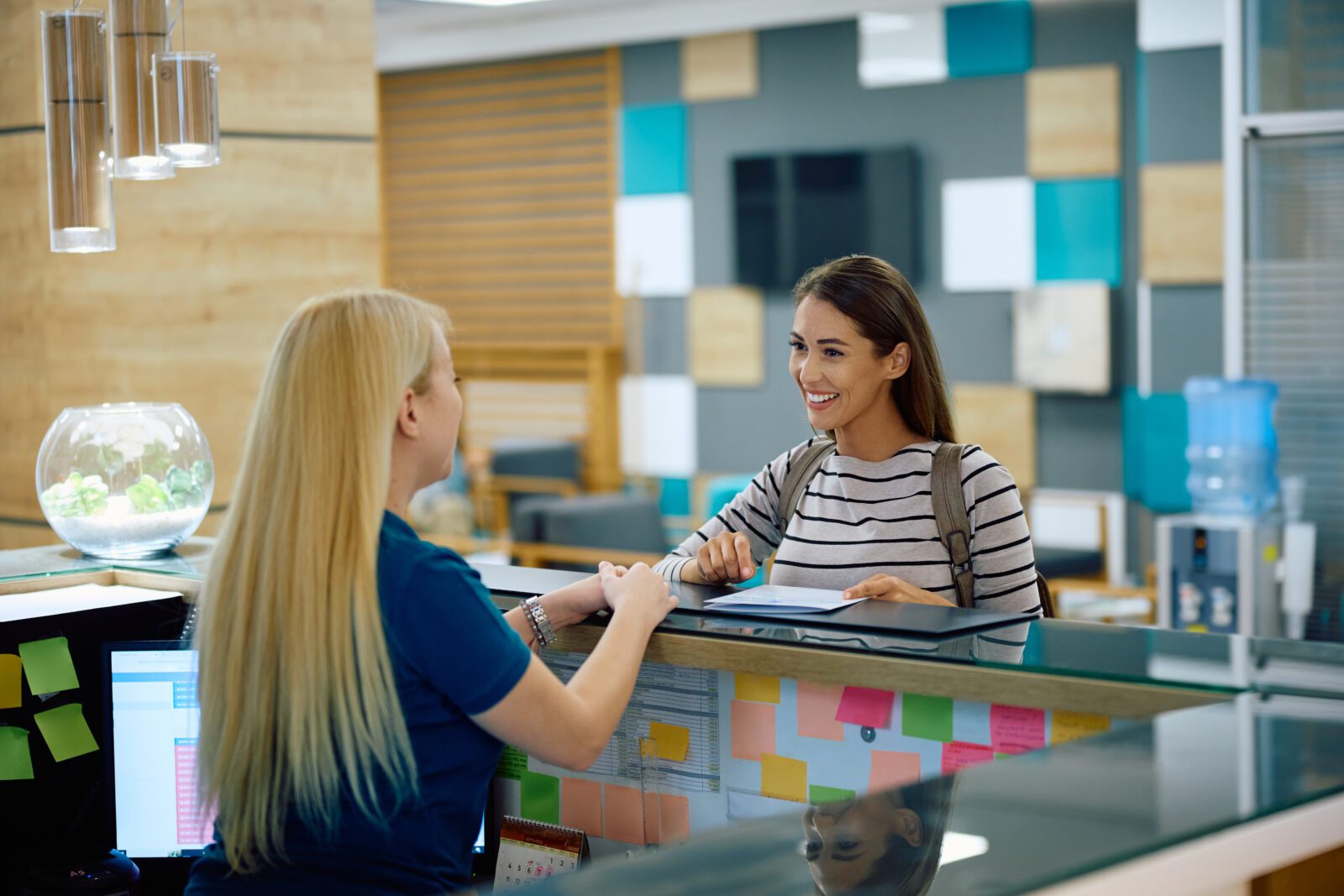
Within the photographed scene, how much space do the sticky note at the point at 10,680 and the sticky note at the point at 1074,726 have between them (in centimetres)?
168

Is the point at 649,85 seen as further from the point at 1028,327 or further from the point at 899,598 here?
the point at 899,598

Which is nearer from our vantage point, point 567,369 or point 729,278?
point 729,278

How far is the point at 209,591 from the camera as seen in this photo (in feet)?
5.46

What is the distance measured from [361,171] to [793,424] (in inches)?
164

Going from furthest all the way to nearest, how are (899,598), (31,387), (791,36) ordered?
(791,36)
(31,387)
(899,598)

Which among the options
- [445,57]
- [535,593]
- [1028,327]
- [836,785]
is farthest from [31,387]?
[445,57]

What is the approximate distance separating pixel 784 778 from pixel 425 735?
1.77ft

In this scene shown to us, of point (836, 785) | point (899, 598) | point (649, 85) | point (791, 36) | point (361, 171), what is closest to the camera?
point (836, 785)

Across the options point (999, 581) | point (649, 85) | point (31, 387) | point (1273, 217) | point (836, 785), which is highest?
point (649, 85)

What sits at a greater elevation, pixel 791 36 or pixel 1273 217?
pixel 791 36

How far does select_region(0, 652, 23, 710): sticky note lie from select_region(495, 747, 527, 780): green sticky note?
846mm

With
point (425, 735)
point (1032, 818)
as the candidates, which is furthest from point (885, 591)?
point (1032, 818)

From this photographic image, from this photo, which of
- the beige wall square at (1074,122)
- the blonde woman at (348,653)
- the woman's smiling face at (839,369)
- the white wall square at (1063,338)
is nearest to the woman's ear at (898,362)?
the woman's smiling face at (839,369)

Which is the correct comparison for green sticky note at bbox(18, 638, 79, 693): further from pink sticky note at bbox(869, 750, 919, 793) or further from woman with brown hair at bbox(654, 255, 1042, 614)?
pink sticky note at bbox(869, 750, 919, 793)
